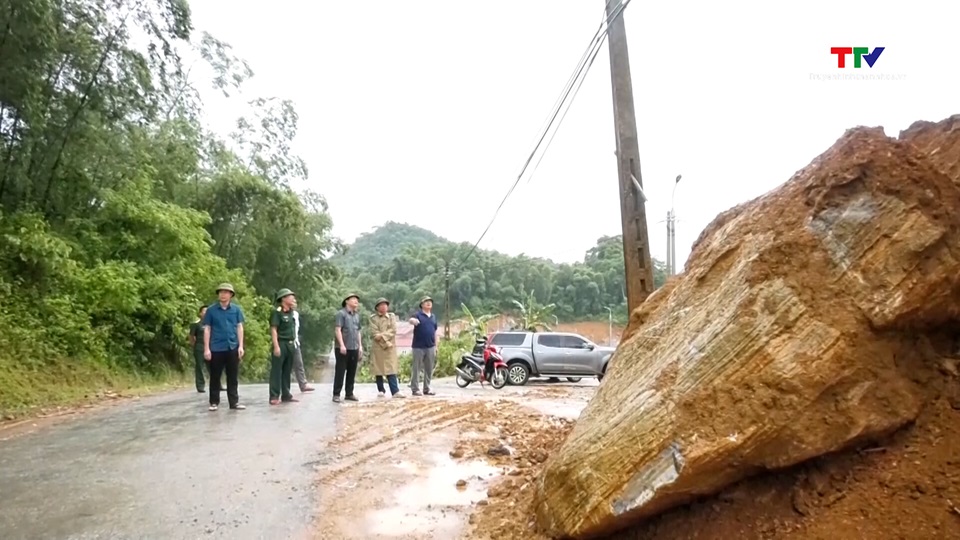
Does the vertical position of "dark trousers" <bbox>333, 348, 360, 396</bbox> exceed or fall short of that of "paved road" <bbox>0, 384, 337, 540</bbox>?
it exceeds it

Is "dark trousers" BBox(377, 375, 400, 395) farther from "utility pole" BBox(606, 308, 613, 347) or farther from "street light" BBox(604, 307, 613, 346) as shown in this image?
"utility pole" BBox(606, 308, 613, 347)

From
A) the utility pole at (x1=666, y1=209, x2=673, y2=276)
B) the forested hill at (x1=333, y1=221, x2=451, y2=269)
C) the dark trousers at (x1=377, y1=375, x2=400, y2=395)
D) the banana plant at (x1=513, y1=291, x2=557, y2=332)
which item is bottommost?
the dark trousers at (x1=377, y1=375, x2=400, y2=395)

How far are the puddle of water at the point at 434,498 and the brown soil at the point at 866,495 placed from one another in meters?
1.71

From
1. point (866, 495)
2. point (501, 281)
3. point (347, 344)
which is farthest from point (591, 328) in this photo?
point (866, 495)

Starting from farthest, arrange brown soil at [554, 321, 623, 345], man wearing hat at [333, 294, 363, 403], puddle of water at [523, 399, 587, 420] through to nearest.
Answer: brown soil at [554, 321, 623, 345] < man wearing hat at [333, 294, 363, 403] < puddle of water at [523, 399, 587, 420]

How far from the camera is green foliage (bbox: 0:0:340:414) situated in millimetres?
12797

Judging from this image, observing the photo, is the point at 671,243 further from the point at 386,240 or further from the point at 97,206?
the point at 386,240

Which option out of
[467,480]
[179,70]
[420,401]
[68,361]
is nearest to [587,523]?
[467,480]

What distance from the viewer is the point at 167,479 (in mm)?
6008

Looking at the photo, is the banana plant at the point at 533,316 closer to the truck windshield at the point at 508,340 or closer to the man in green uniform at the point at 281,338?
the truck windshield at the point at 508,340

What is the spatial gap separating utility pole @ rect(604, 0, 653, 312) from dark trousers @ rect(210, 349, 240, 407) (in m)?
5.75

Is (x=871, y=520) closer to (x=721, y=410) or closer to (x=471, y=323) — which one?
(x=721, y=410)

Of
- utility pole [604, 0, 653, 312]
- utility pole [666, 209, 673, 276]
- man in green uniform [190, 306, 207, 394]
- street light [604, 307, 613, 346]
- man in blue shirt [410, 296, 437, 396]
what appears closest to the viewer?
utility pole [604, 0, 653, 312]

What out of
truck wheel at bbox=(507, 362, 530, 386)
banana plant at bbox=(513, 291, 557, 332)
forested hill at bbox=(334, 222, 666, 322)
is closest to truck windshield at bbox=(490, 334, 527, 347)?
truck wheel at bbox=(507, 362, 530, 386)
